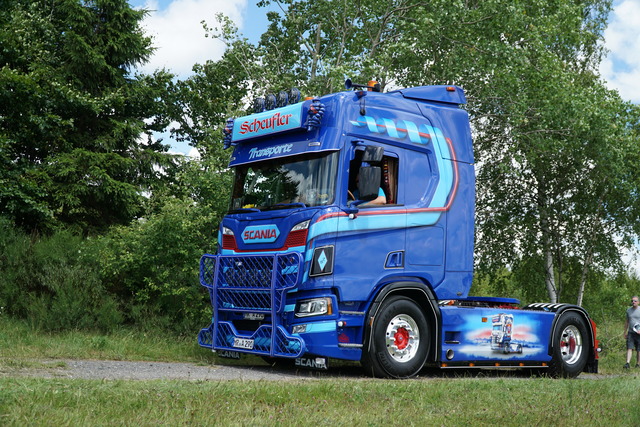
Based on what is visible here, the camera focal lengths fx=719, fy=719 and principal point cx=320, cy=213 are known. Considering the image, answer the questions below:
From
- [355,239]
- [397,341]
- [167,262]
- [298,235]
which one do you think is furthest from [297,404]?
[167,262]

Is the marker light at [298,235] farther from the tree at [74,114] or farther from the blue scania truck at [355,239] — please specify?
the tree at [74,114]

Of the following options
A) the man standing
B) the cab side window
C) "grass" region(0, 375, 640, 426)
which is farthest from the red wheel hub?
the man standing

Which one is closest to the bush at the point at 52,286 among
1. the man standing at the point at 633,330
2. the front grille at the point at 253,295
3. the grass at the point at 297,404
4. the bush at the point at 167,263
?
the bush at the point at 167,263

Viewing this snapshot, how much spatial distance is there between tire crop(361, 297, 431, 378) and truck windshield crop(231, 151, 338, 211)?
5.79 feet

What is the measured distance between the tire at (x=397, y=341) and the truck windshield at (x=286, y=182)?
1.77 meters

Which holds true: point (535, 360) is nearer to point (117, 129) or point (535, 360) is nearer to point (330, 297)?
point (330, 297)

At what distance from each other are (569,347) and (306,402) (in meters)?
7.29

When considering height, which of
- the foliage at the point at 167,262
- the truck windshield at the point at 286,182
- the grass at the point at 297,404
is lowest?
the grass at the point at 297,404

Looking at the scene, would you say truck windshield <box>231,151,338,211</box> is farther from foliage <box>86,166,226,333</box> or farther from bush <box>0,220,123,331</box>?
bush <box>0,220,123,331</box>

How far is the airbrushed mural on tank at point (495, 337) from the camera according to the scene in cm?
1041

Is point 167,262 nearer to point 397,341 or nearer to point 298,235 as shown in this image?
point 298,235

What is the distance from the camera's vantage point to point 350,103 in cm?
971

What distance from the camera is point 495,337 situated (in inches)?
434

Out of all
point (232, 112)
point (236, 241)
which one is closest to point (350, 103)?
point (236, 241)
